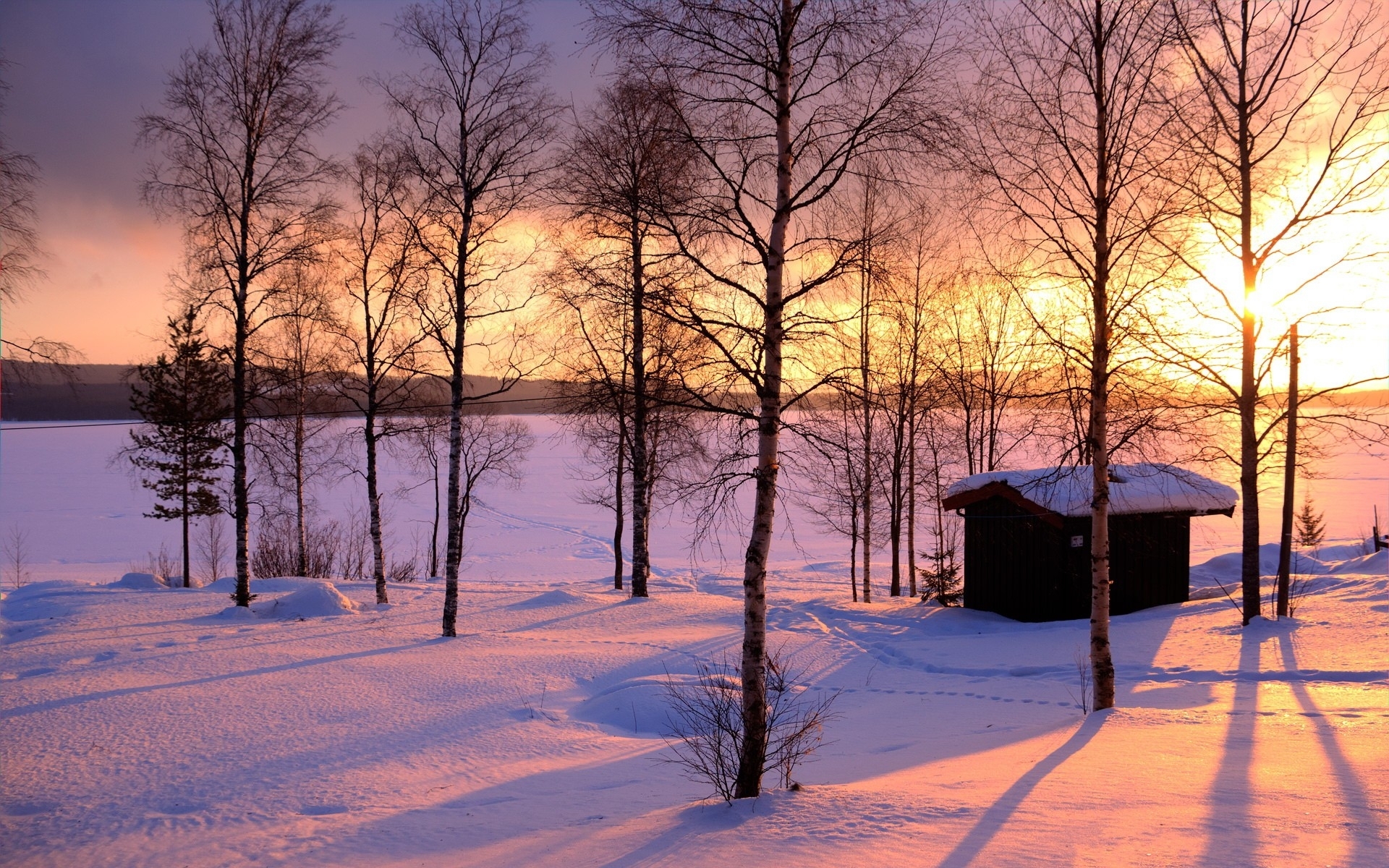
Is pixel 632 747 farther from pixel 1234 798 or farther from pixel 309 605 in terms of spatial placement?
pixel 309 605

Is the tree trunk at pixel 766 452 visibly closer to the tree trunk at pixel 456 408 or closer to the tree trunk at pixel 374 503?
the tree trunk at pixel 456 408

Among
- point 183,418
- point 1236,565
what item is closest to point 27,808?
point 183,418

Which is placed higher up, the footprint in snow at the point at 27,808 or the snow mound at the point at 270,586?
the footprint in snow at the point at 27,808

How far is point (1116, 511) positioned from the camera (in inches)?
687

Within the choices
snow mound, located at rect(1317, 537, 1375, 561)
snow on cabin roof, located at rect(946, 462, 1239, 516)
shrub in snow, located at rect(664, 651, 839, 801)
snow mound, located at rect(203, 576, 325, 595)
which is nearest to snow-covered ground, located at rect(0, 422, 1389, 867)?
shrub in snow, located at rect(664, 651, 839, 801)

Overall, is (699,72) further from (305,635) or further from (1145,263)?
(305,635)

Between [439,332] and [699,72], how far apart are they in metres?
9.21

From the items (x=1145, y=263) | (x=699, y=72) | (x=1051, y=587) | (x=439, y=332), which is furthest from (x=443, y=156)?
(x=1051, y=587)

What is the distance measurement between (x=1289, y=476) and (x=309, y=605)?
1944 centimetres

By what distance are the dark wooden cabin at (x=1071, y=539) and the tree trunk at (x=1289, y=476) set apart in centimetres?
213

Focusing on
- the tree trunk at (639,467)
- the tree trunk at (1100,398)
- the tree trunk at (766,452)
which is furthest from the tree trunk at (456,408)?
the tree trunk at (1100,398)

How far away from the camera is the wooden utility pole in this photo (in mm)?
14211

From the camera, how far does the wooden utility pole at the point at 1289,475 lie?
46.6 feet

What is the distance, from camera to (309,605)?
17.1m
